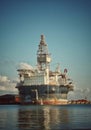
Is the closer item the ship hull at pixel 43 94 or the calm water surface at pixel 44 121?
the calm water surface at pixel 44 121

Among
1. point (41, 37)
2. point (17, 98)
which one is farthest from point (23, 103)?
point (41, 37)

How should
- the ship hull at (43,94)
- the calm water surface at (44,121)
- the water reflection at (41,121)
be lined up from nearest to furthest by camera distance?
1. the calm water surface at (44,121)
2. the water reflection at (41,121)
3. the ship hull at (43,94)

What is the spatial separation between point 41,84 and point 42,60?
13.8 m

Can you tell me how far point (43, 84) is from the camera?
529 feet

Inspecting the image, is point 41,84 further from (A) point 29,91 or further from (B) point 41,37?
(B) point 41,37

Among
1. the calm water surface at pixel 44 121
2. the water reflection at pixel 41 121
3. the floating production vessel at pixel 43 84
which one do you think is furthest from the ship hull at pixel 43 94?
the water reflection at pixel 41 121

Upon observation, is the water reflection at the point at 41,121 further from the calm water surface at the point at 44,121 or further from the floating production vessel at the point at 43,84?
the floating production vessel at the point at 43,84

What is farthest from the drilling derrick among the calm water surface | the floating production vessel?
the calm water surface

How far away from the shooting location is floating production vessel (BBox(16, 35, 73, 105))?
529 feet

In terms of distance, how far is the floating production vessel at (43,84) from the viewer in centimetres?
16112

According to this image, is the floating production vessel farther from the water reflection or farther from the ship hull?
the water reflection

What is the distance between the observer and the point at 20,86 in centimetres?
16700

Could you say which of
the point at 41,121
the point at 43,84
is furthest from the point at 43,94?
the point at 41,121

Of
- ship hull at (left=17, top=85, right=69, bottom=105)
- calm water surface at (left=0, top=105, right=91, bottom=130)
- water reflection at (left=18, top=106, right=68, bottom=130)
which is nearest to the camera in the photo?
calm water surface at (left=0, top=105, right=91, bottom=130)
